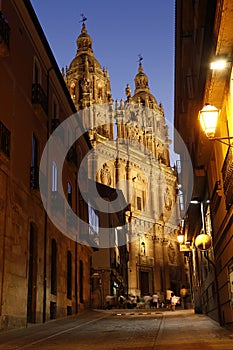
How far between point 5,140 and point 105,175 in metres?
41.4

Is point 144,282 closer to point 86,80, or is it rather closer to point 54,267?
point 86,80

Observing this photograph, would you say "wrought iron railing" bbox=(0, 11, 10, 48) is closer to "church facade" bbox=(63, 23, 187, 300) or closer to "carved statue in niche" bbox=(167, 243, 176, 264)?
"church facade" bbox=(63, 23, 187, 300)

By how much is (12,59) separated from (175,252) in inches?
1979

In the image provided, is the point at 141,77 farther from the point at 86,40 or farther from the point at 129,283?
the point at 129,283

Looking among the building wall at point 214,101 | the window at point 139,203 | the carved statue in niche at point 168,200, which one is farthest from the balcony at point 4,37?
the carved statue in niche at point 168,200

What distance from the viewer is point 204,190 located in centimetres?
1703

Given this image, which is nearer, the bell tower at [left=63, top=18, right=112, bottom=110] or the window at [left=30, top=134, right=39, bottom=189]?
the window at [left=30, top=134, right=39, bottom=189]

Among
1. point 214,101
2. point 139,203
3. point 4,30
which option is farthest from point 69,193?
point 139,203

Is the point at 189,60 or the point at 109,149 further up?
the point at 109,149

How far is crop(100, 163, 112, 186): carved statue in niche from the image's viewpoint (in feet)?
179

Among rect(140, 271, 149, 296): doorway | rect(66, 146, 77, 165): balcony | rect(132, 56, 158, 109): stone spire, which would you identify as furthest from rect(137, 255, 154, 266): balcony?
rect(66, 146, 77, 165): balcony

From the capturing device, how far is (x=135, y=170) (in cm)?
6012

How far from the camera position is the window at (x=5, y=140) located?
13.4 meters

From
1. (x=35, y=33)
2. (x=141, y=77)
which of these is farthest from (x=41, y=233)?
(x=141, y=77)
